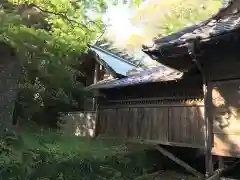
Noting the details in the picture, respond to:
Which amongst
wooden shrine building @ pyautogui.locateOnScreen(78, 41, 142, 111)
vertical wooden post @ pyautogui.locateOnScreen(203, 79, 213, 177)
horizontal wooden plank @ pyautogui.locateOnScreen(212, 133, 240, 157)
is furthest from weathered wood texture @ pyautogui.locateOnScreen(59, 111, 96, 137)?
horizontal wooden plank @ pyautogui.locateOnScreen(212, 133, 240, 157)

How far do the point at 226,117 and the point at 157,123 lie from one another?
9.91 ft

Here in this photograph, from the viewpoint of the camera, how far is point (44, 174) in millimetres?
6617

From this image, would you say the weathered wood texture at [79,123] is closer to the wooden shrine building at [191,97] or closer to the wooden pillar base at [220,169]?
the wooden shrine building at [191,97]

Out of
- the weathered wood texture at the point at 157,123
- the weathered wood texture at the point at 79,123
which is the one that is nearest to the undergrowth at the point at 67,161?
the weathered wood texture at the point at 157,123

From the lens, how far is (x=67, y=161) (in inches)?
283

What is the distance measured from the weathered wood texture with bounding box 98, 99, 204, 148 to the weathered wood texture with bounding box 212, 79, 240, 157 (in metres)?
1.07

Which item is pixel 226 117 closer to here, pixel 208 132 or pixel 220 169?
pixel 208 132

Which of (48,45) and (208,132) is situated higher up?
(48,45)

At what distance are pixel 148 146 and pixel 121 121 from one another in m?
1.81

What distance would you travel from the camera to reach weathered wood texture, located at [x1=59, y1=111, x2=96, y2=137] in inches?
525

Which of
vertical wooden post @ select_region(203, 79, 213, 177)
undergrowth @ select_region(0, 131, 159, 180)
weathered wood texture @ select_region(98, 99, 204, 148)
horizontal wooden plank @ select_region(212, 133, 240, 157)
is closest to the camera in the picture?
undergrowth @ select_region(0, 131, 159, 180)

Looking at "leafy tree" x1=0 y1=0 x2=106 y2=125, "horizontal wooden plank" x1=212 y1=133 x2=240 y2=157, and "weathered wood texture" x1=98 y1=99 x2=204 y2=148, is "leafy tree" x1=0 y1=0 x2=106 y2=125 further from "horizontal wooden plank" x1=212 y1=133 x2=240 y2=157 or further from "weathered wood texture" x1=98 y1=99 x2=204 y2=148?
"horizontal wooden plank" x1=212 y1=133 x2=240 y2=157

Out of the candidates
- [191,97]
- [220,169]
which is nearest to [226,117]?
[220,169]

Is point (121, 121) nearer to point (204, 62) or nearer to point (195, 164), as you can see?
point (195, 164)
